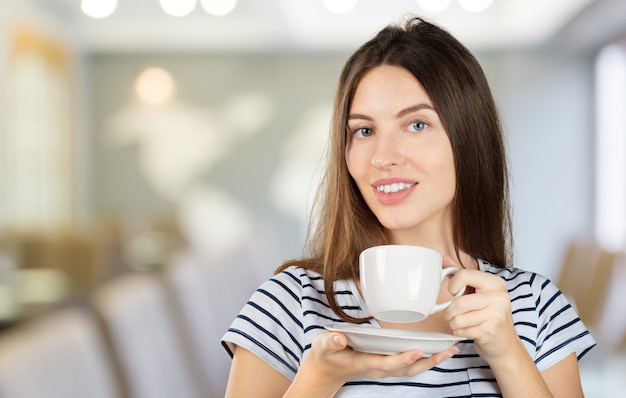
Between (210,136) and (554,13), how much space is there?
13.1 feet

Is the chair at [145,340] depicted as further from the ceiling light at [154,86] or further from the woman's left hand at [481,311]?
the ceiling light at [154,86]

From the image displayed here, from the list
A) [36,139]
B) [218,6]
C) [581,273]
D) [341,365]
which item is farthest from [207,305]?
[36,139]

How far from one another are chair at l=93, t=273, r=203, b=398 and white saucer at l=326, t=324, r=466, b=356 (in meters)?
0.65

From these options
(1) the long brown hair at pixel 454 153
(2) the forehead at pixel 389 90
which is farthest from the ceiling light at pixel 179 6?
(2) the forehead at pixel 389 90

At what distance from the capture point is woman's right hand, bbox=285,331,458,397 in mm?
921

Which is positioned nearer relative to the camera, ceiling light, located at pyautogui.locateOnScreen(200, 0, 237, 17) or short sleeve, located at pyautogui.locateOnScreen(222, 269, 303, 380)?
short sleeve, located at pyautogui.locateOnScreen(222, 269, 303, 380)

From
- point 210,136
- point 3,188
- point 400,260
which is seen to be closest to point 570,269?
point 400,260

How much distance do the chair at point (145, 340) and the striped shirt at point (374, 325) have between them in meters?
0.35

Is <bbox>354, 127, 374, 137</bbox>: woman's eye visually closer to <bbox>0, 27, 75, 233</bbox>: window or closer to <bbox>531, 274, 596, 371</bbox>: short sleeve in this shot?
<bbox>531, 274, 596, 371</bbox>: short sleeve

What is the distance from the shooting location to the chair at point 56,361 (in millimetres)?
966

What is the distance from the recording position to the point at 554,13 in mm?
7441

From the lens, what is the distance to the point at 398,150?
1169 millimetres

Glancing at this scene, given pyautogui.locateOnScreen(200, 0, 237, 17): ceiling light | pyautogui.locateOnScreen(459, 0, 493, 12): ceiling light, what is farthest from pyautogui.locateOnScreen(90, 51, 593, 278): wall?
pyautogui.locateOnScreen(200, 0, 237, 17): ceiling light

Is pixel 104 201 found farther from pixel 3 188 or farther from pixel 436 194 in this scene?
pixel 436 194
